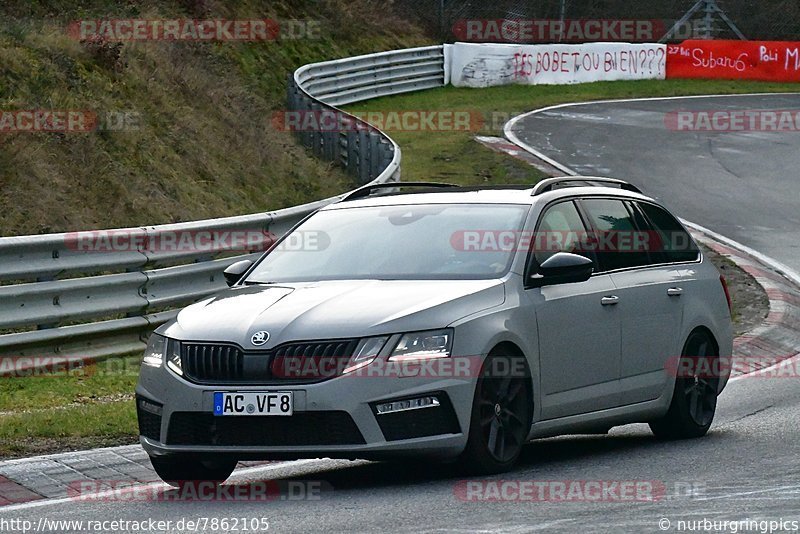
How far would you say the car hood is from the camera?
7.61 metres

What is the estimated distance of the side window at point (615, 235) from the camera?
9.41m

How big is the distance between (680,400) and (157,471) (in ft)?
11.6

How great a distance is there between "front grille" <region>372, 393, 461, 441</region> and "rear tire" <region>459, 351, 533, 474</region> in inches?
5.8

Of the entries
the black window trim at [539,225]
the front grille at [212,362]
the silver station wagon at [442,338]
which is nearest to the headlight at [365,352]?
the silver station wagon at [442,338]

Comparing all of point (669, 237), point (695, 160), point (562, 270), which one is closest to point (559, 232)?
point (562, 270)

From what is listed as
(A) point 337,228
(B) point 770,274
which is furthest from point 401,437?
(B) point 770,274

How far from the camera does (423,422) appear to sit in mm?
7609

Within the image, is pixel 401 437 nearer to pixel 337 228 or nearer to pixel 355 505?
pixel 355 505

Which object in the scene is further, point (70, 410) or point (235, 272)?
point (70, 410)

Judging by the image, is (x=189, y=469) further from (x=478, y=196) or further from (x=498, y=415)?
(x=478, y=196)

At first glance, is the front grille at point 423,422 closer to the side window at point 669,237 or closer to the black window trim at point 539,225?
the black window trim at point 539,225

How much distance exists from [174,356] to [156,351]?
22 centimetres

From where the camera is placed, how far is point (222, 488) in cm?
813

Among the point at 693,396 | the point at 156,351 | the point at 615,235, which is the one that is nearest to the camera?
the point at 156,351
